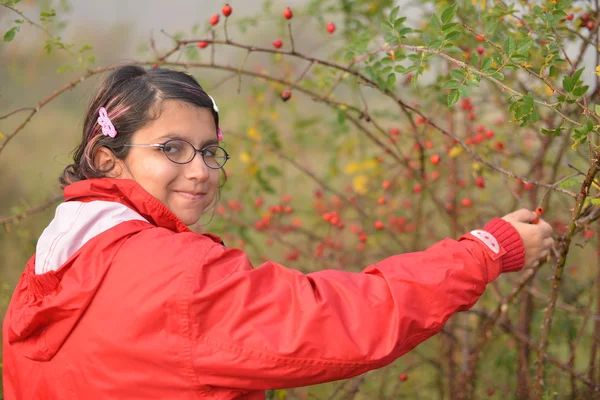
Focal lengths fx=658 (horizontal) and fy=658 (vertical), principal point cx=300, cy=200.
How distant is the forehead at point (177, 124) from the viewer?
1.46 meters

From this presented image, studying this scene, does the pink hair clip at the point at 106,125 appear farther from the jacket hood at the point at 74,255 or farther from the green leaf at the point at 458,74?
the green leaf at the point at 458,74

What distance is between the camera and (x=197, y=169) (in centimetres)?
147

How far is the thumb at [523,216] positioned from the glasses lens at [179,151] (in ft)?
2.35

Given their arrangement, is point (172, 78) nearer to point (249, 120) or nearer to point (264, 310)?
point (264, 310)

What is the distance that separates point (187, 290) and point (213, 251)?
96 millimetres

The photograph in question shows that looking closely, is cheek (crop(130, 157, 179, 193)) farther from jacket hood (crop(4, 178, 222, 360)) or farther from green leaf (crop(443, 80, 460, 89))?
green leaf (crop(443, 80, 460, 89))

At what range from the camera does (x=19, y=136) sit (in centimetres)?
486

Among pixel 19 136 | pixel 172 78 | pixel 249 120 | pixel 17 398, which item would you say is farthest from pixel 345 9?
pixel 19 136

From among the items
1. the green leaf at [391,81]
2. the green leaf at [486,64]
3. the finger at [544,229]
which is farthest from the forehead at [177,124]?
the finger at [544,229]

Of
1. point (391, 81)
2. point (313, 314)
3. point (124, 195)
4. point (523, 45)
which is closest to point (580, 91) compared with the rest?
point (523, 45)

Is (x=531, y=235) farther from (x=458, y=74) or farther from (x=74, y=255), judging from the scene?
(x=74, y=255)

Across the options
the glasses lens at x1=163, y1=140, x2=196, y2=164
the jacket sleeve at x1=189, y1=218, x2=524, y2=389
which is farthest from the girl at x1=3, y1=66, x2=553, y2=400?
the glasses lens at x1=163, y1=140, x2=196, y2=164

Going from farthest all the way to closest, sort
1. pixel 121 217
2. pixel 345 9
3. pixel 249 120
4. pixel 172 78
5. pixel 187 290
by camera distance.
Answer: pixel 249 120 < pixel 345 9 < pixel 172 78 < pixel 121 217 < pixel 187 290

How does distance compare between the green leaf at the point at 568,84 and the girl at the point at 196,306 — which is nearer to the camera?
the girl at the point at 196,306
